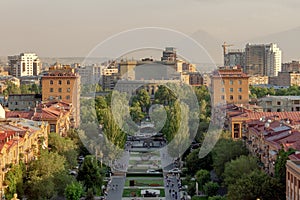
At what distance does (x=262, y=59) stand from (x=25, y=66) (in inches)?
2838

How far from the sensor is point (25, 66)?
191m

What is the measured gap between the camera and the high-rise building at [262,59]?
562ft

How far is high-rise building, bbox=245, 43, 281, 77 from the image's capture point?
171m

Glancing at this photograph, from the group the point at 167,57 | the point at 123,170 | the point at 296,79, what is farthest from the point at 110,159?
the point at 167,57

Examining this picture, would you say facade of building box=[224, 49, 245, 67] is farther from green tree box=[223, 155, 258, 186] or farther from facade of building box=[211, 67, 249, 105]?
green tree box=[223, 155, 258, 186]

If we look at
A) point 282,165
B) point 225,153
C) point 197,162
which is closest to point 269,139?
point 225,153

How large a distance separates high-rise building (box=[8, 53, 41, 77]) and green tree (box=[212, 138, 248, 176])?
151 m

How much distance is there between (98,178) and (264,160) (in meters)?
10.6

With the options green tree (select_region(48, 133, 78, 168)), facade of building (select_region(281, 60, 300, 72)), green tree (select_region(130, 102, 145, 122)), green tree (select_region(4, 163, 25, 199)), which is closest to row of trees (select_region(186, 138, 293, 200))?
green tree (select_region(48, 133, 78, 168))

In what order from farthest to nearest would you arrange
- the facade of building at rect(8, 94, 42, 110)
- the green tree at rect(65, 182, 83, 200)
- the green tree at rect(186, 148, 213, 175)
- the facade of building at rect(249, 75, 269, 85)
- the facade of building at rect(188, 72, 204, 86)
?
the facade of building at rect(249, 75, 269, 85) < the facade of building at rect(188, 72, 204, 86) < the facade of building at rect(8, 94, 42, 110) < the green tree at rect(186, 148, 213, 175) < the green tree at rect(65, 182, 83, 200)

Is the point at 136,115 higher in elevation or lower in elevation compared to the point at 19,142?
lower

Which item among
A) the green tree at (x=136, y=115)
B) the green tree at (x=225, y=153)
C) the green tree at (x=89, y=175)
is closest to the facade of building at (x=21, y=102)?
the green tree at (x=136, y=115)

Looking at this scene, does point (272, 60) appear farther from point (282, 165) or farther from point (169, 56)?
point (282, 165)

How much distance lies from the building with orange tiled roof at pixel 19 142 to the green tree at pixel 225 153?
11427 mm
